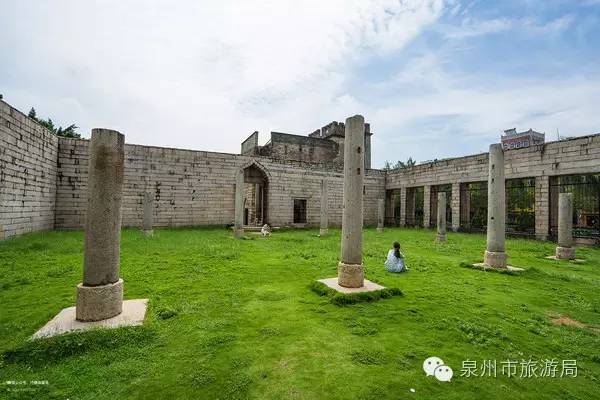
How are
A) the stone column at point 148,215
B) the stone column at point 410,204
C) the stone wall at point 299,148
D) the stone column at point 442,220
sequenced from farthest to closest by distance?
the stone wall at point 299,148
the stone column at point 410,204
the stone column at point 442,220
the stone column at point 148,215

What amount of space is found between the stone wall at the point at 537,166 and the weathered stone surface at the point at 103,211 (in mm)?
17482

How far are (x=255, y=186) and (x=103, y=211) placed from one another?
18611mm

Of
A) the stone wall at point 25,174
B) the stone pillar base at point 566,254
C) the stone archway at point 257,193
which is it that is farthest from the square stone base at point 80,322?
the stone archway at point 257,193

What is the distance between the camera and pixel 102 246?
375 cm

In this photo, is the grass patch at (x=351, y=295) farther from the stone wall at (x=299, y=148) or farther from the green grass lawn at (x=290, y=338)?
the stone wall at (x=299, y=148)

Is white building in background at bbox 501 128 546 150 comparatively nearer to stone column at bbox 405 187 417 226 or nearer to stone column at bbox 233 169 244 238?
stone column at bbox 405 187 417 226

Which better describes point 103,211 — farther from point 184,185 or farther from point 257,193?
point 257,193

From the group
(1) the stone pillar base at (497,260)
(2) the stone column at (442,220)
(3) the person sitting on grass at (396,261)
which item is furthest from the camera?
(2) the stone column at (442,220)

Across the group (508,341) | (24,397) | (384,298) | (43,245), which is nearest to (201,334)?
(24,397)

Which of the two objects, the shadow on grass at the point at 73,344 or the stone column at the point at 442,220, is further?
the stone column at the point at 442,220

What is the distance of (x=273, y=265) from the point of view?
732 cm

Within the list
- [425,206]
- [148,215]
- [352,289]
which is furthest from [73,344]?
[425,206]

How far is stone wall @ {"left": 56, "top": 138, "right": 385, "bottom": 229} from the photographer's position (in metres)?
14.1

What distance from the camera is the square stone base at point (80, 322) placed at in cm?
330
